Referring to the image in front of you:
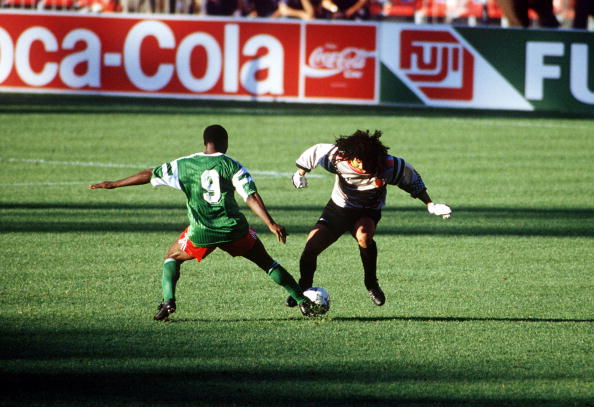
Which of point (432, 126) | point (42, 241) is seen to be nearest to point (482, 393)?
point (42, 241)

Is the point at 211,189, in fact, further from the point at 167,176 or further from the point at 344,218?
the point at 344,218

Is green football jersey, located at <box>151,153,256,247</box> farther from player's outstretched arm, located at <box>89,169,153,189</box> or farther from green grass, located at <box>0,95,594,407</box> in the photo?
green grass, located at <box>0,95,594,407</box>

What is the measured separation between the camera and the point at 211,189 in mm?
8094

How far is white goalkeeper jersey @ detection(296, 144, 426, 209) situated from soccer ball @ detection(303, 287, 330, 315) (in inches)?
31.5

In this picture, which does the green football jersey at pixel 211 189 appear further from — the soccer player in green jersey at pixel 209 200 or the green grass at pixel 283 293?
the green grass at pixel 283 293

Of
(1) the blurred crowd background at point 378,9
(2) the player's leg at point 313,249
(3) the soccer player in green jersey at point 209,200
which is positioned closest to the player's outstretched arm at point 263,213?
(3) the soccer player in green jersey at point 209,200

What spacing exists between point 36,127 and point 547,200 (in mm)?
9741

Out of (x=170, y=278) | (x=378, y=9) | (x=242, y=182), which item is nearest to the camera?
(x=242, y=182)

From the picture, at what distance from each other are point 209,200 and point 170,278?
64cm

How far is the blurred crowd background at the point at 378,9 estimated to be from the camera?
25828 millimetres

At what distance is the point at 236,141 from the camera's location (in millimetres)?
19516

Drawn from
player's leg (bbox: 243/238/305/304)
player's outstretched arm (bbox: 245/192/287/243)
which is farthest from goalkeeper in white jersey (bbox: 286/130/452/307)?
player's outstretched arm (bbox: 245/192/287/243)

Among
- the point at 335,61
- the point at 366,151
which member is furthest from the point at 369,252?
the point at 335,61

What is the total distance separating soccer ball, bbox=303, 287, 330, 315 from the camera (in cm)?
850
